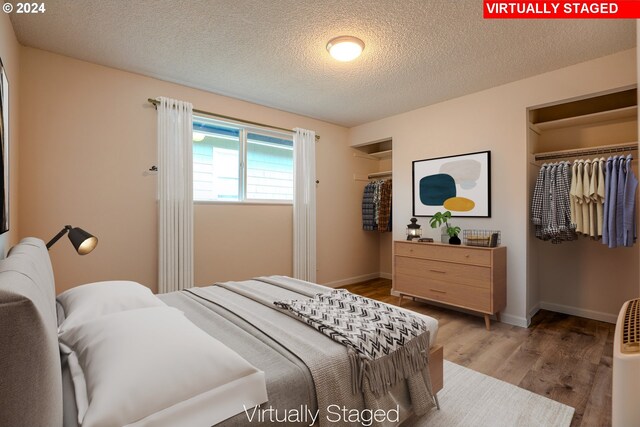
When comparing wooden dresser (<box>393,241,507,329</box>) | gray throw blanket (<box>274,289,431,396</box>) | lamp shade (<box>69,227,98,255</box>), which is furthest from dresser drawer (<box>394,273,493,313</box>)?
lamp shade (<box>69,227,98,255</box>)

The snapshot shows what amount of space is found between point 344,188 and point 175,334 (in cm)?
388

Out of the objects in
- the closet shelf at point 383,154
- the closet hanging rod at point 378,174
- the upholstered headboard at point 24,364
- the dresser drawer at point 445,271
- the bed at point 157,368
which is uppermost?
the closet shelf at point 383,154

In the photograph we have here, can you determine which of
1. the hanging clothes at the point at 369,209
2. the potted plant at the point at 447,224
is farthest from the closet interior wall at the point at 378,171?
the potted plant at the point at 447,224

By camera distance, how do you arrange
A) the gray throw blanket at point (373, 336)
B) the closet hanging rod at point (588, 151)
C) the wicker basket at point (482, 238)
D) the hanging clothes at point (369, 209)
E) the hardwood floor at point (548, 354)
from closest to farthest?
the gray throw blanket at point (373, 336) < the hardwood floor at point (548, 354) < the closet hanging rod at point (588, 151) < the wicker basket at point (482, 238) < the hanging clothes at point (369, 209)

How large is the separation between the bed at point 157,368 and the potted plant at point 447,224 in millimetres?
2230

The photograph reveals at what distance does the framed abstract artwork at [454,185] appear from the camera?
3324 mm

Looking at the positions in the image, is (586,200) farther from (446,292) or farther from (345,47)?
(345,47)

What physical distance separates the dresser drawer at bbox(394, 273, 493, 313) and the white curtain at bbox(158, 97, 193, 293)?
95.8 inches

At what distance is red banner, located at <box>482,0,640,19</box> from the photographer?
200 cm

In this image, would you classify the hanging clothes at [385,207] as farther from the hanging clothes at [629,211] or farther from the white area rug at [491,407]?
the white area rug at [491,407]

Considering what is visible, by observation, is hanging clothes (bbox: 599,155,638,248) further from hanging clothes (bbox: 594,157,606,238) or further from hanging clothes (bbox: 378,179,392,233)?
hanging clothes (bbox: 378,179,392,233)

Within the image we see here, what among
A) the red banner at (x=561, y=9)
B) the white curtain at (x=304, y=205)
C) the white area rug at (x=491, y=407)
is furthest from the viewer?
the white curtain at (x=304, y=205)

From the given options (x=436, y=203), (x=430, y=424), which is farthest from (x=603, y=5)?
(x=430, y=424)

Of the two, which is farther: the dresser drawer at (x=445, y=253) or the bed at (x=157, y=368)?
the dresser drawer at (x=445, y=253)
